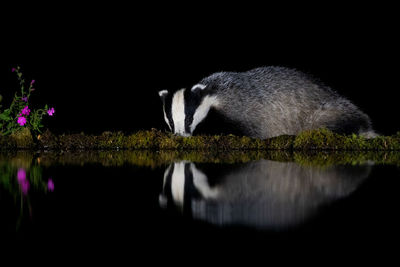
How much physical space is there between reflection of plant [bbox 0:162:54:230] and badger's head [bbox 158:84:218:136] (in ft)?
7.53

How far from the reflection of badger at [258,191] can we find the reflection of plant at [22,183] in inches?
30.2

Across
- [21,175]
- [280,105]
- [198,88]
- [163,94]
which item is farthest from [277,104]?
[21,175]

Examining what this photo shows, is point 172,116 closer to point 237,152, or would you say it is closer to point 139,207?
point 237,152

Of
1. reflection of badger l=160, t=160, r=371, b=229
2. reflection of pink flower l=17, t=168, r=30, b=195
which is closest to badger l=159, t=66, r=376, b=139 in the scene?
reflection of badger l=160, t=160, r=371, b=229

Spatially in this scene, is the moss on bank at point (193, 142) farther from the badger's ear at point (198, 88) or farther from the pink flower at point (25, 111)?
the badger's ear at point (198, 88)

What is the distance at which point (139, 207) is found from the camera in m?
2.73

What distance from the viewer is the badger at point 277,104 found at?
7.11 metres

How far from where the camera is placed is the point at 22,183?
3.61 metres

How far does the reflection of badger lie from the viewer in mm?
2502

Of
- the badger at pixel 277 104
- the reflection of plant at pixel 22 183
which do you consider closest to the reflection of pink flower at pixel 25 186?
the reflection of plant at pixel 22 183

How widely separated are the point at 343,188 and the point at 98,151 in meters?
3.79

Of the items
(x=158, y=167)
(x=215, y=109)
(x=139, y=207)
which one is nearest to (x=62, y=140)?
(x=215, y=109)

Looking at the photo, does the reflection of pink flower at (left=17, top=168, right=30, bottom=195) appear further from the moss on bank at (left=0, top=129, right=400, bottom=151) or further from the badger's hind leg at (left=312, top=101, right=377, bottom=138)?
the badger's hind leg at (left=312, top=101, right=377, bottom=138)

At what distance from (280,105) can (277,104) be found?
45mm
